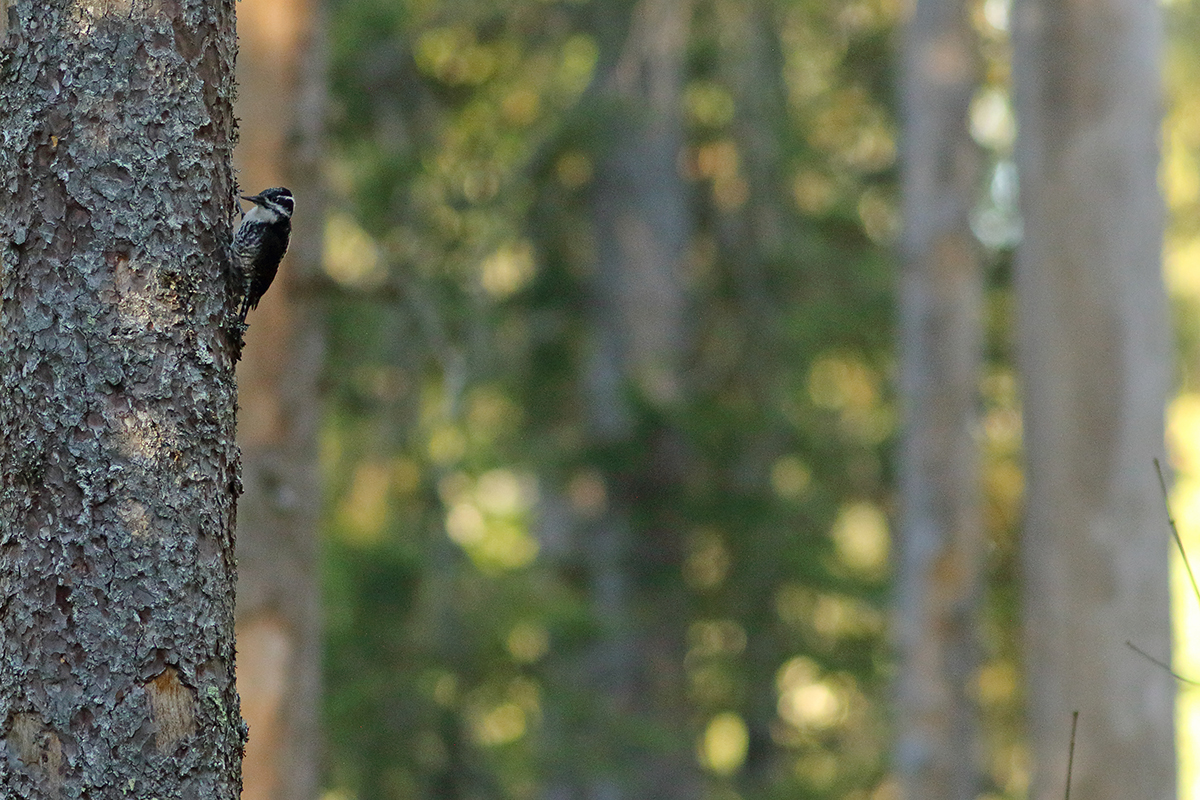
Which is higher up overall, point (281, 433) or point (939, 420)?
point (939, 420)

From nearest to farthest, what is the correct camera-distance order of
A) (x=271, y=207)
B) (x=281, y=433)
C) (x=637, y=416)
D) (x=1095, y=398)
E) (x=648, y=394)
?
1. (x=271, y=207)
2. (x=1095, y=398)
3. (x=281, y=433)
4. (x=637, y=416)
5. (x=648, y=394)

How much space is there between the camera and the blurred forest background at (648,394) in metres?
8.81

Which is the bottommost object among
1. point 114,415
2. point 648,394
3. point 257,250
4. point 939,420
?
point 114,415

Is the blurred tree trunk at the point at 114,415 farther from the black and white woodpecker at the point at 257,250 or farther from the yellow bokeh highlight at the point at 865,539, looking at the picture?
the yellow bokeh highlight at the point at 865,539

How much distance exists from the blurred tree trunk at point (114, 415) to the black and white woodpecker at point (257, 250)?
0.26ft

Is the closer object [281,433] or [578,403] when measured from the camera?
[281,433]

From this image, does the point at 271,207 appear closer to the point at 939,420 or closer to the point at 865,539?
the point at 939,420

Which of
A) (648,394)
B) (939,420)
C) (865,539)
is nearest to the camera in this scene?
(939,420)

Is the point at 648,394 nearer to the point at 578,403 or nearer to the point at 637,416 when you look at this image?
the point at 637,416

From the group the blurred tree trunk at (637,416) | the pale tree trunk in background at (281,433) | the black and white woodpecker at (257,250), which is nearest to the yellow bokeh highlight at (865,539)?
the blurred tree trunk at (637,416)

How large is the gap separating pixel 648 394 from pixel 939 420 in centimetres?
382

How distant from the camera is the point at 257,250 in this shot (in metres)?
2.62

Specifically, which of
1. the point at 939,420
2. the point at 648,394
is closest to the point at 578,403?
the point at 648,394

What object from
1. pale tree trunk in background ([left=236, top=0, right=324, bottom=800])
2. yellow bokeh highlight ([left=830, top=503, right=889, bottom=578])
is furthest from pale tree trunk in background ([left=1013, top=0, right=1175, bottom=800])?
yellow bokeh highlight ([left=830, top=503, right=889, bottom=578])
